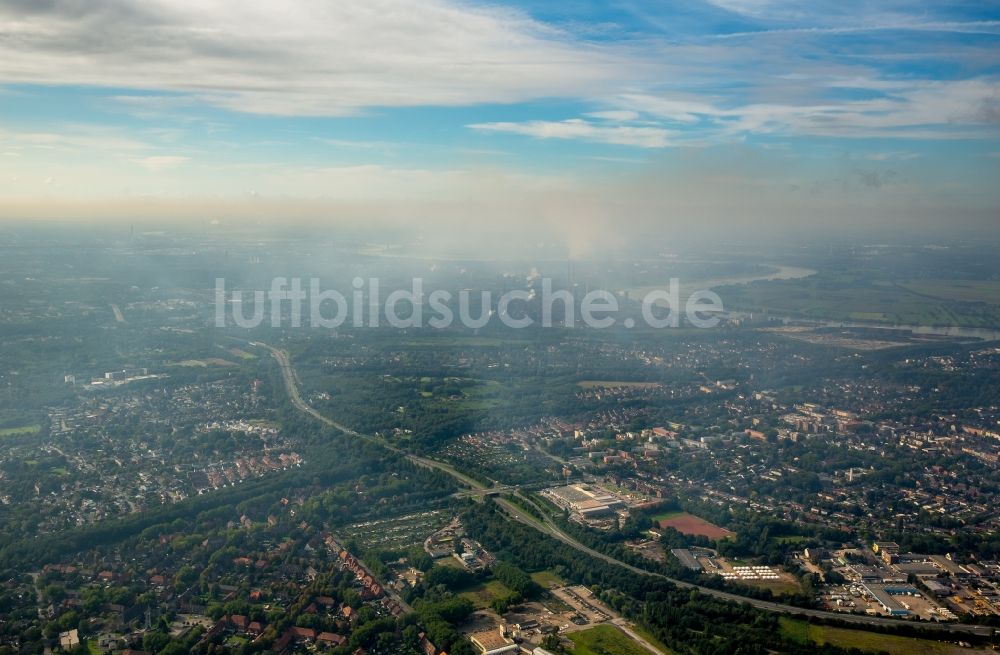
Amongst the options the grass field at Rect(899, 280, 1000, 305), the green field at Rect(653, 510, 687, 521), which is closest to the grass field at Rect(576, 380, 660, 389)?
the green field at Rect(653, 510, 687, 521)

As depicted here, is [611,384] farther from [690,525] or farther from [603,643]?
[603,643]

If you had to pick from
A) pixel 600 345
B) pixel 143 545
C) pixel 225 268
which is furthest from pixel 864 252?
pixel 143 545

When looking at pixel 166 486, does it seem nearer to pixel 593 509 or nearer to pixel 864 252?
pixel 593 509

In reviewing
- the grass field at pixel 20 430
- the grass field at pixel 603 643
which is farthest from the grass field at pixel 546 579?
the grass field at pixel 20 430

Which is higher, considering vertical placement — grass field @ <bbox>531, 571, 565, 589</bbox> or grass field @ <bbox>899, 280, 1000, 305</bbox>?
grass field @ <bbox>899, 280, 1000, 305</bbox>

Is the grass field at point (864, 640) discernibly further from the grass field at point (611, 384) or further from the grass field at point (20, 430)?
the grass field at point (20, 430)

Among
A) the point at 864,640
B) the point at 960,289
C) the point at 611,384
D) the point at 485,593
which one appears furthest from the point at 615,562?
the point at 960,289

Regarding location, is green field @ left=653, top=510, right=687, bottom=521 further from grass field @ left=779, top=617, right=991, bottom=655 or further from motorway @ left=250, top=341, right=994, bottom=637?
grass field @ left=779, top=617, right=991, bottom=655
